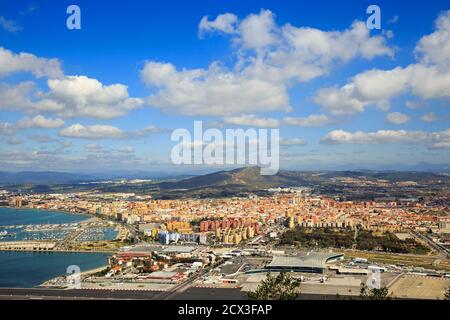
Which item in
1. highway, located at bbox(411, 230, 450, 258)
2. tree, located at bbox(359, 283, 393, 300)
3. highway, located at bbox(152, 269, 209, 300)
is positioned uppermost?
tree, located at bbox(359, 283, 393, 300)

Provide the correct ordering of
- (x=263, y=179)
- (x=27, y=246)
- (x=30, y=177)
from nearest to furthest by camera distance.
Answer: (x=27, y=246) < (x=263, y=179) < (x=30, y=177)

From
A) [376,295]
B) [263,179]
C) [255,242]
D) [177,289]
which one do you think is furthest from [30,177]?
[376,295]

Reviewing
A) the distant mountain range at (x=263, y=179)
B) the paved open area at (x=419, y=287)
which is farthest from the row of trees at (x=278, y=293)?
the distant mountain range at (x=263, y=179)

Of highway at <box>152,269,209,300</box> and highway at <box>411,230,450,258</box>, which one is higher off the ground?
highway at <box>152,269,209,300</box>

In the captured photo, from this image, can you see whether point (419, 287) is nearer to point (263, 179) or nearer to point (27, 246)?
point (27, 246)

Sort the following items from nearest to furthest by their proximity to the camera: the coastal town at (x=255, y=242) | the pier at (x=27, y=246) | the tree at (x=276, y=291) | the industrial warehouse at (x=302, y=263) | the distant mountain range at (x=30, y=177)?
the tree at (x=276, y=291)
the coastal town at (x=255, y=242)
the industrial warehouse at (x=302, y=263)
the pier at (x=27, y=246)
the distant mountain range at (x=30, y=177)

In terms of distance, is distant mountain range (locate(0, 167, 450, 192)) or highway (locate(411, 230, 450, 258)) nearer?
highway (locate(411, 230, 450, 258))

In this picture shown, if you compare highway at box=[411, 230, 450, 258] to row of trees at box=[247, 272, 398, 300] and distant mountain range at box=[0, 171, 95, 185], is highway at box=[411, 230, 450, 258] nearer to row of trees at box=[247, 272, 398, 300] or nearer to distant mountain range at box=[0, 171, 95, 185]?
row of trees at box=[247, 272, 398, 300]

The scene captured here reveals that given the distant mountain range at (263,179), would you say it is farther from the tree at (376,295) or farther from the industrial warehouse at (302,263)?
the tree at (376,295)

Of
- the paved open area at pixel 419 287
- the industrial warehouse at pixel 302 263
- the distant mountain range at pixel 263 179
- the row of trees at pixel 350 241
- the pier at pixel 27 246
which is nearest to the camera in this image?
the paved open area at pixel 419 287

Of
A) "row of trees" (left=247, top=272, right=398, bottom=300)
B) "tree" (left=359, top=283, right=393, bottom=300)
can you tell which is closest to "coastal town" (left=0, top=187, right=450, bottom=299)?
"tree" (left=359, top=283, right=393, bottom=300)

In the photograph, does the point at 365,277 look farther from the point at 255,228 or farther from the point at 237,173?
the point at 237,173

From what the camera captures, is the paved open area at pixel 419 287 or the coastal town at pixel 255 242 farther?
the coastal town at pixel 255 242
